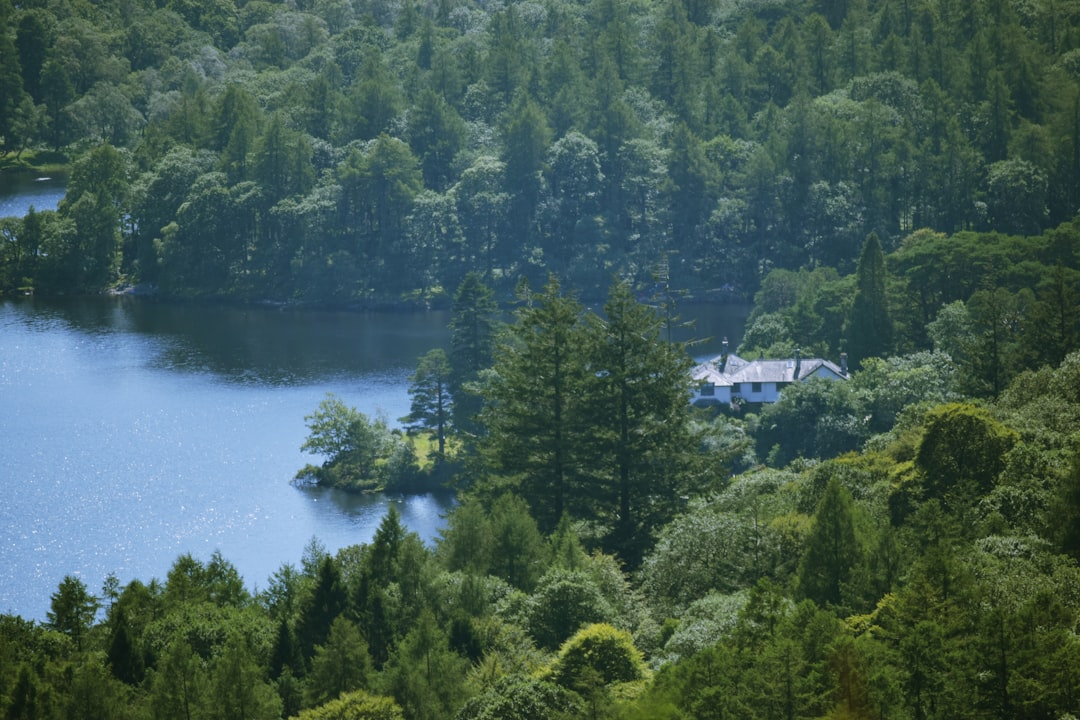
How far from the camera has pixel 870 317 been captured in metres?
110

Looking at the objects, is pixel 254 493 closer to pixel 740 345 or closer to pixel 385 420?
pixel 385 420

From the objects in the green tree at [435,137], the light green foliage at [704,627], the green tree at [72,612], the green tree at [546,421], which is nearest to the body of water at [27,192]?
the green tree at [435,137]

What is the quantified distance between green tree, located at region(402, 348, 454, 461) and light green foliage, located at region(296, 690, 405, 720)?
197 feet

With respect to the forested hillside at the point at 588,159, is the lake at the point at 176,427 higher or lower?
lower

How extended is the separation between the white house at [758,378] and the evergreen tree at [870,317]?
2.53m

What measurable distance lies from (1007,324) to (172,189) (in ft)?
277

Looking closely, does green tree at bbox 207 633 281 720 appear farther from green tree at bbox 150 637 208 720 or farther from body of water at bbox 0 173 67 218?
body of water at bbox 0 173 67 218

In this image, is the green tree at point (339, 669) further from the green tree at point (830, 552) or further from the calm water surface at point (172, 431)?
the calm water surface at point (172, 431)

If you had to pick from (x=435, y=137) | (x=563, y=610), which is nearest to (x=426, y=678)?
(x=563, y=610)

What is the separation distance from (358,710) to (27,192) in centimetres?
12991

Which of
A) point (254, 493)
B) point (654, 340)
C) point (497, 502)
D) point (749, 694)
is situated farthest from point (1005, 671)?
point (254, 493)

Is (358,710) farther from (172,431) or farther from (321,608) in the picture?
(172,431)

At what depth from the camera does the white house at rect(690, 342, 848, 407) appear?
350 ft

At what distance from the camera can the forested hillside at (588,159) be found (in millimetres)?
143375
